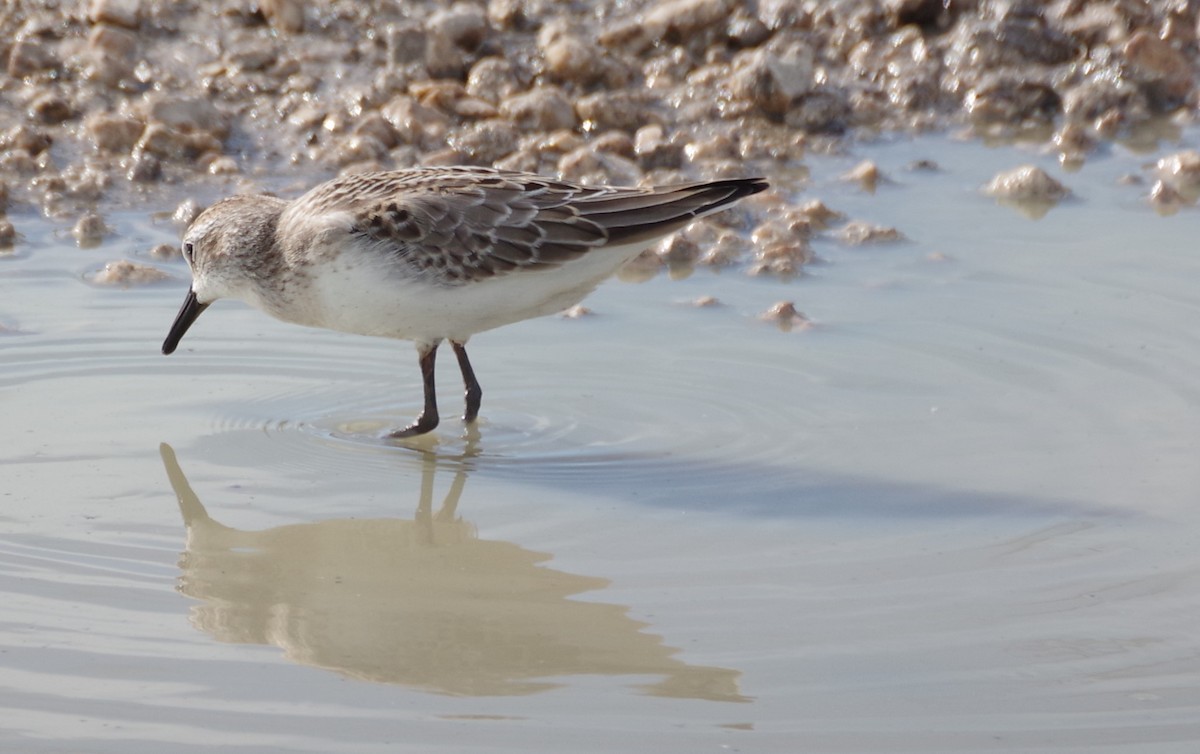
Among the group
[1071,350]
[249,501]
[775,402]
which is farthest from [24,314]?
[1071,350]

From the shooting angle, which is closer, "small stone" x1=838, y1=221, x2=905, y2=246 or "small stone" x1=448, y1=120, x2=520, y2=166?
"small stone" x1=838, y1=221, x2=905, y2=246

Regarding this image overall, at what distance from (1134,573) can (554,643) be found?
87.7 inches

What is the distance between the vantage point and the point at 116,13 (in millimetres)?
12578

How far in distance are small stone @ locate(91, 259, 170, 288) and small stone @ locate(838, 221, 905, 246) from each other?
4195mm

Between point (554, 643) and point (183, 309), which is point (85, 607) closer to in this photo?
point (554, 643)

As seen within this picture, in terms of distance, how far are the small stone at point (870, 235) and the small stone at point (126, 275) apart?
4.20m

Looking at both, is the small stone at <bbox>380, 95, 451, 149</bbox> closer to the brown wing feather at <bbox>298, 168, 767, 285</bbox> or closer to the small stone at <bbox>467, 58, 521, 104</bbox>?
the small stone at <bbox>467, 58, 521, 104</bbox>

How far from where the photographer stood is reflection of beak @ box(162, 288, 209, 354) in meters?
8.34

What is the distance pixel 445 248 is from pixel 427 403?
808 millimetres

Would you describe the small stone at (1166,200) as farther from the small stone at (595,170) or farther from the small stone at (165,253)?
the small stone at (165,253)

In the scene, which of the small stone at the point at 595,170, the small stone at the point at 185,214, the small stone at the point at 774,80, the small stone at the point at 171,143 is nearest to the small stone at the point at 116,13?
the small stone at the point at 171,143

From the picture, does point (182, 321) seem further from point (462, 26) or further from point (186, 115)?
point (462, 26)

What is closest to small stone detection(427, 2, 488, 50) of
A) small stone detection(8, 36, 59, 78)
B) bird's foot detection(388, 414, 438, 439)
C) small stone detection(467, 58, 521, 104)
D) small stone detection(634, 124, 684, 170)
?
small stone detection(467, 58, 521, 104)

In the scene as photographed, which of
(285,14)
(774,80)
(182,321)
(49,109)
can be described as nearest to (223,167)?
(49,109)
